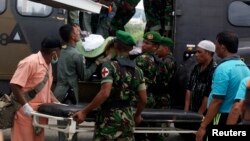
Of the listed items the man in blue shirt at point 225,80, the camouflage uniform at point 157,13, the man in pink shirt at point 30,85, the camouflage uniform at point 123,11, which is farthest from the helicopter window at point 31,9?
the man in blue shirt at point 225,80

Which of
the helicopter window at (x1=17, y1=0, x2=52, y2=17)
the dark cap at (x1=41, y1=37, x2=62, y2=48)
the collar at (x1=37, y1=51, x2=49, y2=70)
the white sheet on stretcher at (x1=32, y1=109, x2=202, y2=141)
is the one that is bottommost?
the white sheet on stretcher at (x1=32, y1=109, x2=202, y2=141)

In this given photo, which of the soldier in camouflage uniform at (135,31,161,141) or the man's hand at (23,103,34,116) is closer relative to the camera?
the man's hand at (23,103,34,116)

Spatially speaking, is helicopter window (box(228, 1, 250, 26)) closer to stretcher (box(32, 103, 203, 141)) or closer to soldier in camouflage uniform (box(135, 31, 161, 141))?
soldier in camouflage uniform (box(135, 31, 161, 141))

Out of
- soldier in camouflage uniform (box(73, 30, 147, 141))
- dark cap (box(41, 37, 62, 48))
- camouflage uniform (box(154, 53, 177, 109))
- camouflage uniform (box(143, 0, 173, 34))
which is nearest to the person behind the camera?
soldier in camouflage uniform (box(73, 30, 147, 141))

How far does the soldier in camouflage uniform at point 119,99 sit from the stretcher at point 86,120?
14 cm

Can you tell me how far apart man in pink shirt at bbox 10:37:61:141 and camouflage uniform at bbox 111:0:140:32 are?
3.48 meters

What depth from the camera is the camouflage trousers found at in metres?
4.66

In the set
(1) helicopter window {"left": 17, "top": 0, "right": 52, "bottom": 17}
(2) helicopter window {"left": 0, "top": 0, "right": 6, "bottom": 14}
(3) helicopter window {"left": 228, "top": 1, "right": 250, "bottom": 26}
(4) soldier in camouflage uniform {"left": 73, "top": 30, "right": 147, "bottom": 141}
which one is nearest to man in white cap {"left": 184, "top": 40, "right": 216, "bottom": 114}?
(4) soldier in camouflage uniform {"left": 73, "top": 30, "right": 147, "bottom": 141}

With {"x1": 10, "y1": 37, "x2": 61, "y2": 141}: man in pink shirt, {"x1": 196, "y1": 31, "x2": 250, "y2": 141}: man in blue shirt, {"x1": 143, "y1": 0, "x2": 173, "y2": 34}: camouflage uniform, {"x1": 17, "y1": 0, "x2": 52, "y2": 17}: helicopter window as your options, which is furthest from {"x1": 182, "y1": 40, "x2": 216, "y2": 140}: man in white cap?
{"x1": 17, "y1": 0, "x2": 52, "y2": 17}: helicopter window

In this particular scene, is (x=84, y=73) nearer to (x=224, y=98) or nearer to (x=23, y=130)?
(x=23, y=130)

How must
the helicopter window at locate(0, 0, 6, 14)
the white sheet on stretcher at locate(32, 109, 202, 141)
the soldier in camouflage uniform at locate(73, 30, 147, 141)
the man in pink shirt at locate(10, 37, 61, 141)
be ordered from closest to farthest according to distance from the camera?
1. the soldier in camouflage uniform at locate(73, 30, 147, 141)
2. the white sheet on stretcher at locate(32, 109, 202, 141)
3. the man in pink shirt at locate(10, 37, 61, 141)
4. the helicopter window at locate(0, 0, 6, 14)

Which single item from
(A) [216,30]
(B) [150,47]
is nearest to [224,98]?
(B) [150,47]

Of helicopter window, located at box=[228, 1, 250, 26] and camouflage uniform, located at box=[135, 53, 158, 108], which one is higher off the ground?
helicopter window, located at box=[228, 1, 250, 26]

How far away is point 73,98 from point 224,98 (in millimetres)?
2378
